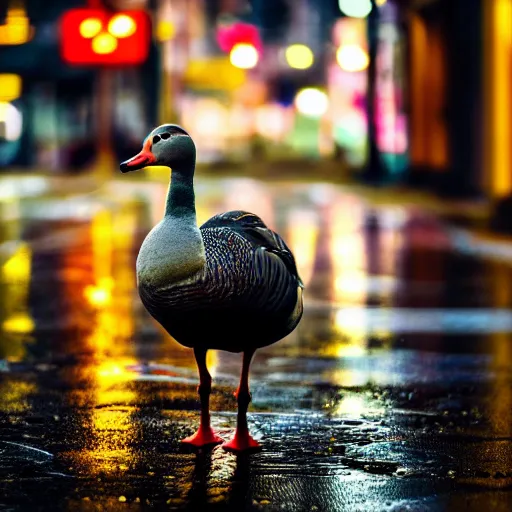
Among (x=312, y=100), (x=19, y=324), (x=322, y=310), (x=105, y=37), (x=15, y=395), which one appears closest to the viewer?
(x=15, y=395)

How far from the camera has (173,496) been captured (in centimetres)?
579

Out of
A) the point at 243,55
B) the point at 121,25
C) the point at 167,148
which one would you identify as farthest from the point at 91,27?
the point at 167,148

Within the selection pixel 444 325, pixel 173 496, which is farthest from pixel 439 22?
pixel 173 496

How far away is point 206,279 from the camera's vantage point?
6438 mm

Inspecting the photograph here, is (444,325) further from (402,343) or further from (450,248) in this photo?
(450,248)

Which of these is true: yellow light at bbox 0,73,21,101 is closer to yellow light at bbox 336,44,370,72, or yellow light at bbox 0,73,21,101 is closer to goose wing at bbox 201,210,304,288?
yellow light at bbox 336,44,370,72

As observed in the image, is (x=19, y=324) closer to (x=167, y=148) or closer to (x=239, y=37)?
(x=167, y=148)

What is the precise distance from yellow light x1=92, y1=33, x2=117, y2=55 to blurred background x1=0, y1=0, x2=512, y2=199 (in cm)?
5

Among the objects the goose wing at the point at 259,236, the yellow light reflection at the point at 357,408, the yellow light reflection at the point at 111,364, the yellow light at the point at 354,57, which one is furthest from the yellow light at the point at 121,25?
the yellow light at the point at 354,57

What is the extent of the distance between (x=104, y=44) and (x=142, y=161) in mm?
20338

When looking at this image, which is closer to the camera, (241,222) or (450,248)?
(241,222)

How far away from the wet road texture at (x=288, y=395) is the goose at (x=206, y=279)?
0.57 metres

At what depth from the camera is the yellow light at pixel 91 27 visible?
2472 cm

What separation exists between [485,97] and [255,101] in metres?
54.1
